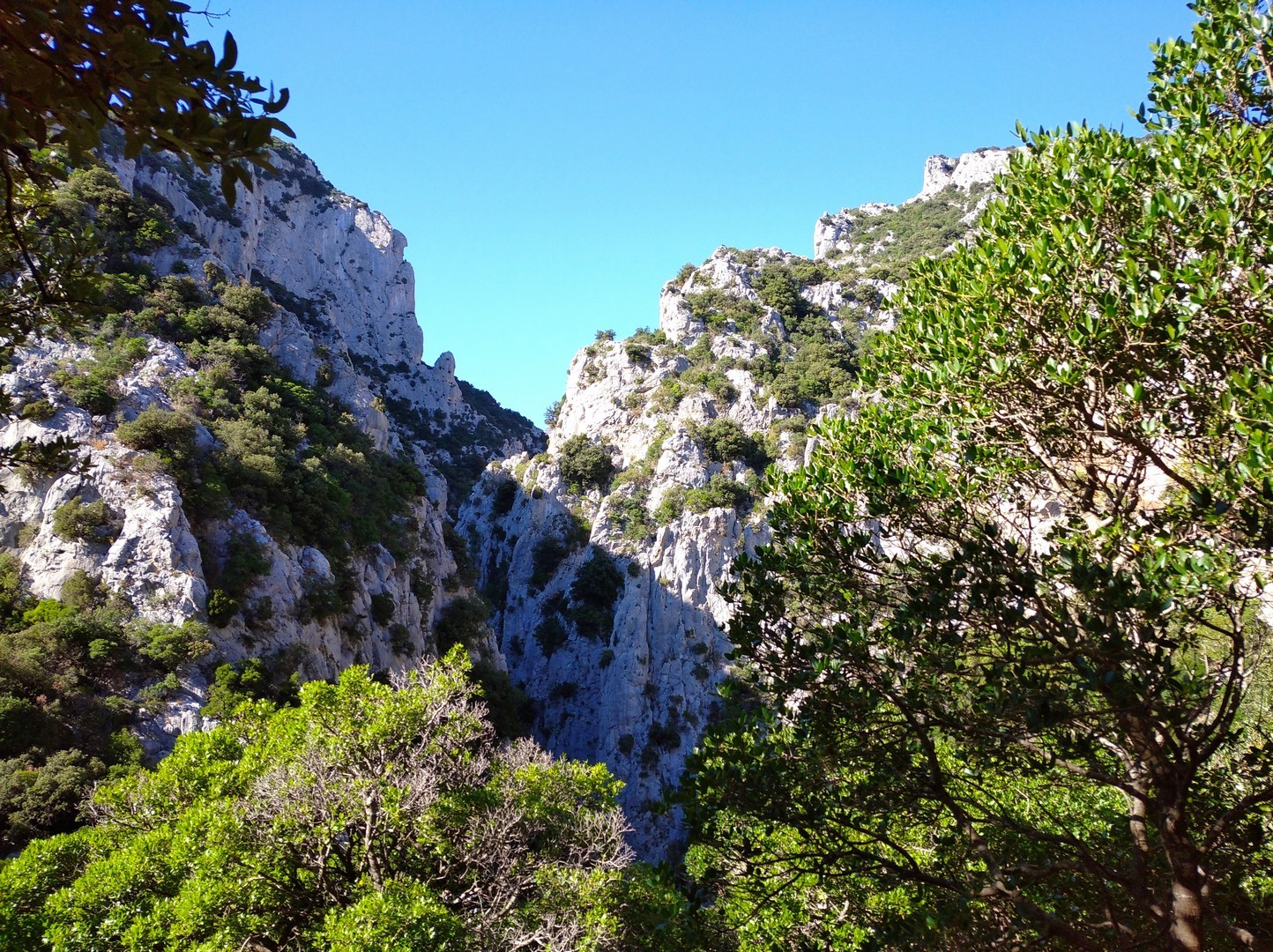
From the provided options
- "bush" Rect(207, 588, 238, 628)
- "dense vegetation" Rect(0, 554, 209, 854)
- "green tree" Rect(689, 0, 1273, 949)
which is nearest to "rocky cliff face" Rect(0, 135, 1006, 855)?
"bush" Rect(207, 588, 238, 628)

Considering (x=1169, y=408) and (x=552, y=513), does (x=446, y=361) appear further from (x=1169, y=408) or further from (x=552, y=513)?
(x=1169, y=408)

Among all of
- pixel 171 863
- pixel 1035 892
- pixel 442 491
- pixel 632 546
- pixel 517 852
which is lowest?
pixel 1035 892

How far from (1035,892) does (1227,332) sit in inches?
218

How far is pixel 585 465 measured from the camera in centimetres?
4472

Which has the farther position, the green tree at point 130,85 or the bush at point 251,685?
the bush at point 251,685

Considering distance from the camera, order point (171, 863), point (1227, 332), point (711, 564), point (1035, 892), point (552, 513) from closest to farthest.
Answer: point (1227, 332) → point (1035, 892) → point (171, 863) → point (711, 564) → point (552, 513)

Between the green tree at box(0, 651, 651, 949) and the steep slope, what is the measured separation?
22096mm

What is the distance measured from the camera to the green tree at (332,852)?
8.70 meters

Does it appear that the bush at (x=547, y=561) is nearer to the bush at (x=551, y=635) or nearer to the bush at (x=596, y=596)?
the bush at (x=596, y=596)

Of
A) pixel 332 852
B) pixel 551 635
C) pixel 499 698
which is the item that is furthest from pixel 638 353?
pixel 332 852

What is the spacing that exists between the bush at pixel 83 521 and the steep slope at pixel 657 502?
82.2 feet


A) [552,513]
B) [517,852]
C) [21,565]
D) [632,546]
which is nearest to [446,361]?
[552,513]

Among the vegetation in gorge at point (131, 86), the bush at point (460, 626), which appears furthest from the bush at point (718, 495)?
the vegetation in gorge at point (131, 86)

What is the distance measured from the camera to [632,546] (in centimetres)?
4088
